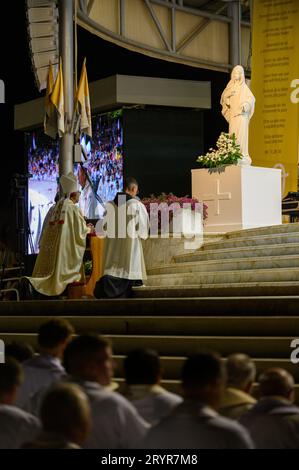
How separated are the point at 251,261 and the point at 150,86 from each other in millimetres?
9821

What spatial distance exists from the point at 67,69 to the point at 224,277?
6712 millimetres

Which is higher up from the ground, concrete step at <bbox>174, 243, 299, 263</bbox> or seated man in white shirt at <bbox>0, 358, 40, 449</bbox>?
concrete step at <bbox>174, 243, 299, 263</bbox>

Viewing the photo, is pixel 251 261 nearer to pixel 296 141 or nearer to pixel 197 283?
pixel 197 283

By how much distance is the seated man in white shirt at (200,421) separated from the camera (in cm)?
365

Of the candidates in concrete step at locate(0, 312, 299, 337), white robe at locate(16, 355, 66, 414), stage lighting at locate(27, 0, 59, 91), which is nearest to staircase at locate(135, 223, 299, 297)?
concrete step at locate(0, 312, 299, 337)

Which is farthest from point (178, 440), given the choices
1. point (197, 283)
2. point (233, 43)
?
point (233, 43)

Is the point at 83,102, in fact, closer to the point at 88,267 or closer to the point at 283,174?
the point at 88,267

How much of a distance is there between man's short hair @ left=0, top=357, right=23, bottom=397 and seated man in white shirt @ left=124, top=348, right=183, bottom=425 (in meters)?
0.51

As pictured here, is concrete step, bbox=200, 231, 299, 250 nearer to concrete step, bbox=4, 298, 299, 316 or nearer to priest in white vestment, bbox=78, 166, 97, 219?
concrete step, bbox=4, 298, 299, 316

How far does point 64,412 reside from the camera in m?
3.51

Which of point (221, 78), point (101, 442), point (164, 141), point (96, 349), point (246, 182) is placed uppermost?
point (221, 78)

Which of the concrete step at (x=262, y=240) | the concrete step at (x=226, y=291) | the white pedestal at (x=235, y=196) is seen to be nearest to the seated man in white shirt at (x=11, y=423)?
the concrete step at (x=226, y=291)

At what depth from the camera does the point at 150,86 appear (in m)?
19.9

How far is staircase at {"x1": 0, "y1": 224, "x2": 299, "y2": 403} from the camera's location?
781cm
